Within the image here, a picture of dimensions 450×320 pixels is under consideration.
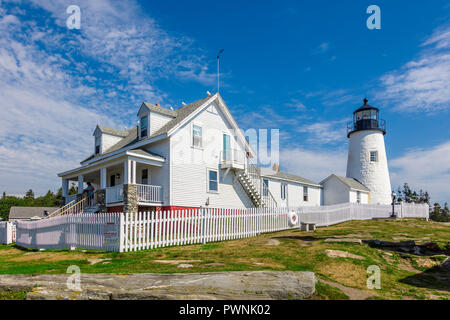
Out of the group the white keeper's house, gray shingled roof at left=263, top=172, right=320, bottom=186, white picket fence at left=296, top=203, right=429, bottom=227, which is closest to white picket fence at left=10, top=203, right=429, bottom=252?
white picket fence at left=296, top=203, right=429, bottom=227

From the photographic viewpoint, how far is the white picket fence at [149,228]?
43.8ft

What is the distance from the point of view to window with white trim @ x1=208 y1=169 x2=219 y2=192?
24.2 m

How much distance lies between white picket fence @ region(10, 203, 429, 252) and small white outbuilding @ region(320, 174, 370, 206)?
46.6 ft

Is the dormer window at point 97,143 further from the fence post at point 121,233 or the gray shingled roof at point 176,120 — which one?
the fence post at point 121,233

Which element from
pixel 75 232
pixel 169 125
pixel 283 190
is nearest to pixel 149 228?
pixel 75 232

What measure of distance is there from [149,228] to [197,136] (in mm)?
10930

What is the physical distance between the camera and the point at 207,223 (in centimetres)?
Result: 1541

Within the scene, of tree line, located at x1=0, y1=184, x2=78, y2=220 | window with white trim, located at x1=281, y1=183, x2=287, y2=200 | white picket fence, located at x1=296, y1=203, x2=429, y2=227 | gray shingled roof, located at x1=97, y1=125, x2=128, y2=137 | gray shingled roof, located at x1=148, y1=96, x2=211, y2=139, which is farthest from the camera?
tree line, located at x1=0, y1=184, x2=78, y2=220

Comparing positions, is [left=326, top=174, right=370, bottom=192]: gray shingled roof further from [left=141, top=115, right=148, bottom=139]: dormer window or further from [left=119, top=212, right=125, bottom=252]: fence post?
[left=119, top=212, right=125, bottom=252]: fence post

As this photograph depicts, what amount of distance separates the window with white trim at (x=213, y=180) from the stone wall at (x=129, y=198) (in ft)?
19.4
